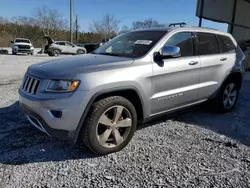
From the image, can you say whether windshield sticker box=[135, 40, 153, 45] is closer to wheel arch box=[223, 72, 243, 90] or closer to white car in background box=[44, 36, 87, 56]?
wheel arch box=[223, 72, 243, 90]

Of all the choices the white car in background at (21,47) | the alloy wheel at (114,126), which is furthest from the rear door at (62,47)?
the alloy wheel at (114,126)

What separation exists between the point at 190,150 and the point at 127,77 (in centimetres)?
137

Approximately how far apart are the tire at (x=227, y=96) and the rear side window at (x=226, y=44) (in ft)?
2.07

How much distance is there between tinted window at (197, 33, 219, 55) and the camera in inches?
167

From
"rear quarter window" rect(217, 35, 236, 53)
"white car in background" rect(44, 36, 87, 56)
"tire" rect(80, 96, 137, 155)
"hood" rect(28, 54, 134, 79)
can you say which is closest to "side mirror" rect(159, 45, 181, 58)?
"hood" rect(28, 54, 134, 79)

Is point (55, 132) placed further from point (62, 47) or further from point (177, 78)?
point (62, 47)

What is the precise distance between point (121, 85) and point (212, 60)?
214cm

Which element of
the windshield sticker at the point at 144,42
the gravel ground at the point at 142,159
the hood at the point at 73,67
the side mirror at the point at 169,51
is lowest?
the gravel ground at the point at 142,159

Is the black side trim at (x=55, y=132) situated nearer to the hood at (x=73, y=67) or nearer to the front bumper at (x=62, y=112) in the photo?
the front bumper at (x=62, y=112)

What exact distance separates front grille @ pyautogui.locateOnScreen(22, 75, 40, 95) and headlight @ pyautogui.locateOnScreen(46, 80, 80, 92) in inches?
9.8

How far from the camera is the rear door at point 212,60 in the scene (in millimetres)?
4215

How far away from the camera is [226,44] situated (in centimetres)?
485

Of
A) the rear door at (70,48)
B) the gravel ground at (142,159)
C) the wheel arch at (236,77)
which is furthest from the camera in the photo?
the rear door at (70,48)

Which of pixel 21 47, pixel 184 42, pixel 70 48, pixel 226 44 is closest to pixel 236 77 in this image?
pixel 226 44
